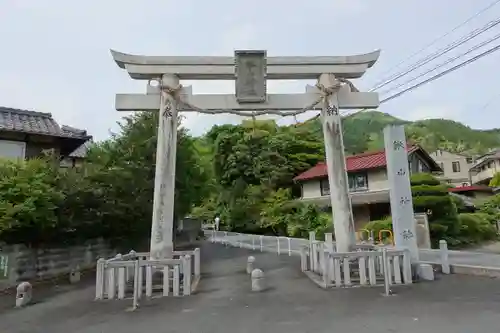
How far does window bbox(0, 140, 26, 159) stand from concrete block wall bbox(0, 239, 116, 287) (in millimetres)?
4524

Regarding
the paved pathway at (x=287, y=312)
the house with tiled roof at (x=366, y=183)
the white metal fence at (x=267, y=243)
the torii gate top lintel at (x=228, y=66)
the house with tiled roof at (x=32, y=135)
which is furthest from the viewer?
the house with tiled roof at (x=366, y=183)

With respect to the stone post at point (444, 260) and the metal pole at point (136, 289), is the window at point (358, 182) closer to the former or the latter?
the stone post at point (444, 260)

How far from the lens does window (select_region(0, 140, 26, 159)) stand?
15227mm

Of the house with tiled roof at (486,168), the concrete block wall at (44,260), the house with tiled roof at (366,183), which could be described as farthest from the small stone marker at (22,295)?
the house with tiled roof at (486,168)

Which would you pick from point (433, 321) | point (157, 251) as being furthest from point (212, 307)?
point (433, 321)

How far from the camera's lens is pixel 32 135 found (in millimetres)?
15992

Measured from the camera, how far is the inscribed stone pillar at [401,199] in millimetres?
10508

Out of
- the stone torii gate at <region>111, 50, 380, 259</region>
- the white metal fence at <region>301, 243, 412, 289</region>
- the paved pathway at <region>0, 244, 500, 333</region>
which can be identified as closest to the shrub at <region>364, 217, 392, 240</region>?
the stone torii gate at <region>111, 50, 380, 259</region>

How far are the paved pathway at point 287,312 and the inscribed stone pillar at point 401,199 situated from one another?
137 cm

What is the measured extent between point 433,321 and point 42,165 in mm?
12210

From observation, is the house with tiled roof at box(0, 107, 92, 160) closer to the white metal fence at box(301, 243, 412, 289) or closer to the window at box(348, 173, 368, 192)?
the white metal fence at box(301, 243, 412, 289)

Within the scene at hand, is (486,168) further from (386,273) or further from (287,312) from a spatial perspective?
(287,312)

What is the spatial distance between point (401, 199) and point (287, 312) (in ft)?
17.4

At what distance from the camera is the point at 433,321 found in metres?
5.98
